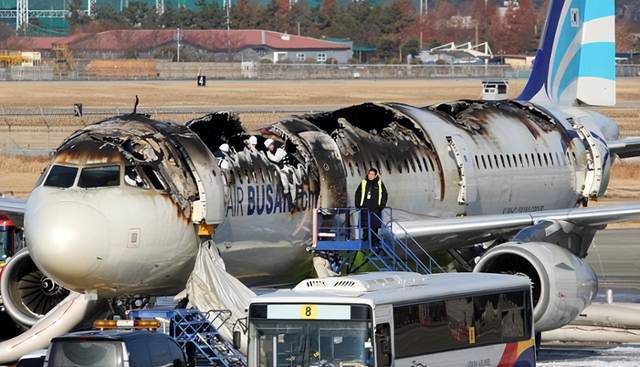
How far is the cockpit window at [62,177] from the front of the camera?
75.3 feet

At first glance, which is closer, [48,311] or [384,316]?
[384,316]

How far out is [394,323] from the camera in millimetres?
20172

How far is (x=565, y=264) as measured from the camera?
26797 mm

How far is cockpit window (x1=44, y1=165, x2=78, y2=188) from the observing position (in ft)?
75.3

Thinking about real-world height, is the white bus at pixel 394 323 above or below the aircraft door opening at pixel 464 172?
below

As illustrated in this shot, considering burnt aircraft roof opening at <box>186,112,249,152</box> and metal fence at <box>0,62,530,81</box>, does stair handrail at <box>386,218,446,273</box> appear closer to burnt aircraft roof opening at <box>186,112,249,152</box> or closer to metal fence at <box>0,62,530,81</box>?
burnt aircraft roof opening at <box>186,112,249,152</box>

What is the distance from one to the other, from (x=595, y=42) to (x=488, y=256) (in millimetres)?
12864

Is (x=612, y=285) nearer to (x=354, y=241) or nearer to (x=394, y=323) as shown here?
(x=354, y=241)

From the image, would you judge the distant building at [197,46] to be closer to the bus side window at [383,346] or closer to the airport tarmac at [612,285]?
the airport tarmac at [612,285]

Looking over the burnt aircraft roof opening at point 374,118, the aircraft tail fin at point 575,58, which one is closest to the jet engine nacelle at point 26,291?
the burnt aircraft roof opening at point 374,118

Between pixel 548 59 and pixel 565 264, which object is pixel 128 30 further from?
pixel 565 264

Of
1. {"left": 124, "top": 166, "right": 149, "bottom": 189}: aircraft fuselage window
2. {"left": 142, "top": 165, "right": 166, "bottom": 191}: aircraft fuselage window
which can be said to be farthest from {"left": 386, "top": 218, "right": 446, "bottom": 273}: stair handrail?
{"left": 124, "top": 166, "right": 149, "bottom": 189}: aircraft fuselage window

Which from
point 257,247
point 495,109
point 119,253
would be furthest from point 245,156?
point 495,109

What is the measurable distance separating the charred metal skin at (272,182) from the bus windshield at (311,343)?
146 inches
